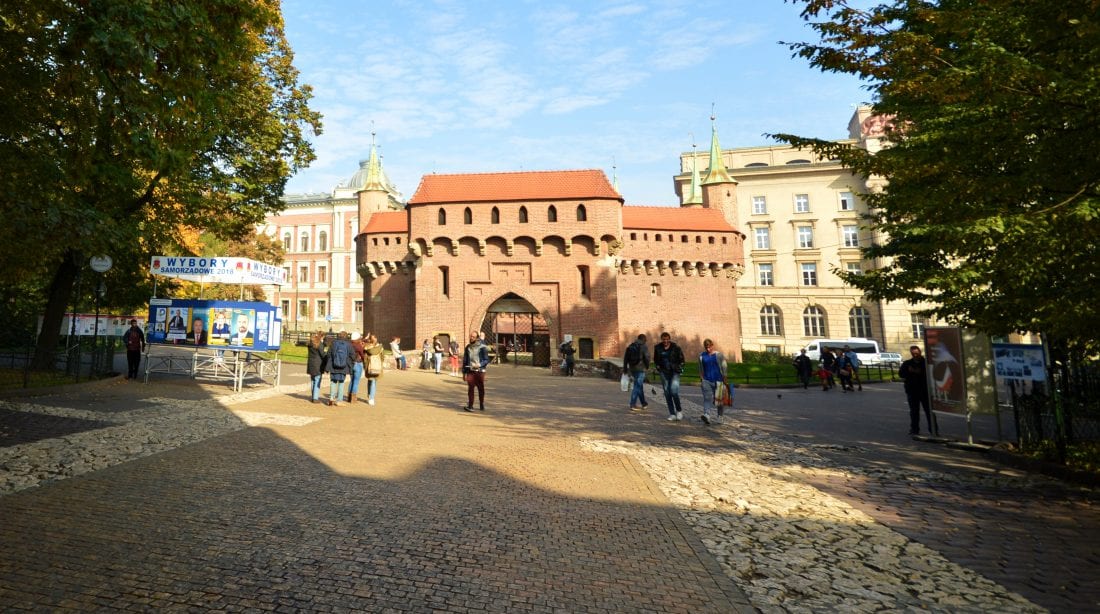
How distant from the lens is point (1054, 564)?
Result: 4199mm

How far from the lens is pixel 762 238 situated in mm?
47875

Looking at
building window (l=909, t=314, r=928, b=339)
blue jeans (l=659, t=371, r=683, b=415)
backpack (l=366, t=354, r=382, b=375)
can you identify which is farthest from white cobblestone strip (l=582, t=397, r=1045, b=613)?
building window (l=909, t=314, r=928, b=339)

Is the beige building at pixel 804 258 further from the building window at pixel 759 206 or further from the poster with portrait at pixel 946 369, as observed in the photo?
the poster with portrait at pixel 946 369

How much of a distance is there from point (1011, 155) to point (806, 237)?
45016 millimetres

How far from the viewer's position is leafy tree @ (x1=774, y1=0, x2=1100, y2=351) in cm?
514

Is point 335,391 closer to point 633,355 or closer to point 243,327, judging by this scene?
point 243,327

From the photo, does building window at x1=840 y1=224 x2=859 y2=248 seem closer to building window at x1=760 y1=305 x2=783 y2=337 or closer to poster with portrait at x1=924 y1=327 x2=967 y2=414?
building window at x1=760 y1=305 x2=783 y2=337

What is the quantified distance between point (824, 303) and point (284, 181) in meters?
42.9

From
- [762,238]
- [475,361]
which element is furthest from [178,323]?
[762,238]

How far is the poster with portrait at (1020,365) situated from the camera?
26.9ft

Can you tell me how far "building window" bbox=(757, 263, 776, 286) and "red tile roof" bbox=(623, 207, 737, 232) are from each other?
13802 mm

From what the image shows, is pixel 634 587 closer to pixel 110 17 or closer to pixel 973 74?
pixel 973 74

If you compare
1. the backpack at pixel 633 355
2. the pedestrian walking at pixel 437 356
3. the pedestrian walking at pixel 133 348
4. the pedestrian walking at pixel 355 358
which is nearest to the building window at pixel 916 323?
the pedestrian walking at pixel 437 356

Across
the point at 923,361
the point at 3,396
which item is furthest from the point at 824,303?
the point at 3,396
